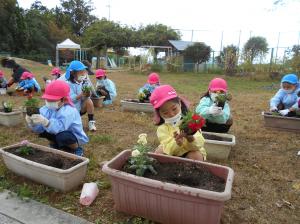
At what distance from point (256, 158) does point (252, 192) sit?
3.73ft

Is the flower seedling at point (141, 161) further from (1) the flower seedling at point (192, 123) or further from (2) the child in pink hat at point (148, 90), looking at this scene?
(2) the child in pink hat at point (148, 90)

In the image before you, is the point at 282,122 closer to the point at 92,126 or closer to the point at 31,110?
the point at 92,126

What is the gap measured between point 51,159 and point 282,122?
412 cm

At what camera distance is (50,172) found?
2.94 m

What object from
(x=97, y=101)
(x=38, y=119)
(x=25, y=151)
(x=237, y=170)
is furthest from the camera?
(x=97, y=101)

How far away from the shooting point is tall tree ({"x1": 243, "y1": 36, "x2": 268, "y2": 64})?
1881 cm

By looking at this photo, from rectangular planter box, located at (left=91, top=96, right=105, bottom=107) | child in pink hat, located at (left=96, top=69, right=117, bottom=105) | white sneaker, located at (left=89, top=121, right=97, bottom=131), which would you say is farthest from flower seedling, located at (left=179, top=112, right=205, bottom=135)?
child in pink hat, located at (left=96, top=69, right=117, bottom=105)

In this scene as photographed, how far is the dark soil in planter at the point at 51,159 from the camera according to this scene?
3.13 m

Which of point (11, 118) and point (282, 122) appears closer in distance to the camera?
point (11, 118)

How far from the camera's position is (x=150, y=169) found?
8.65ft

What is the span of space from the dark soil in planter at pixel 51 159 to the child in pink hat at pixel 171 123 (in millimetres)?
902

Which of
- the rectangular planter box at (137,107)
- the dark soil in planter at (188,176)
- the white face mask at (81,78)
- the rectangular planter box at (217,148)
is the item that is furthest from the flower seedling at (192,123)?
the rectangular planter box at (137,107)

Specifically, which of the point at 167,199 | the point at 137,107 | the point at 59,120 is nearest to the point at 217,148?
the point at 167,199

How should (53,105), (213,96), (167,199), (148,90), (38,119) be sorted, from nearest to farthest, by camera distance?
(167,199) < (38,119) < (53,105) < (213,96) < (148,90)
